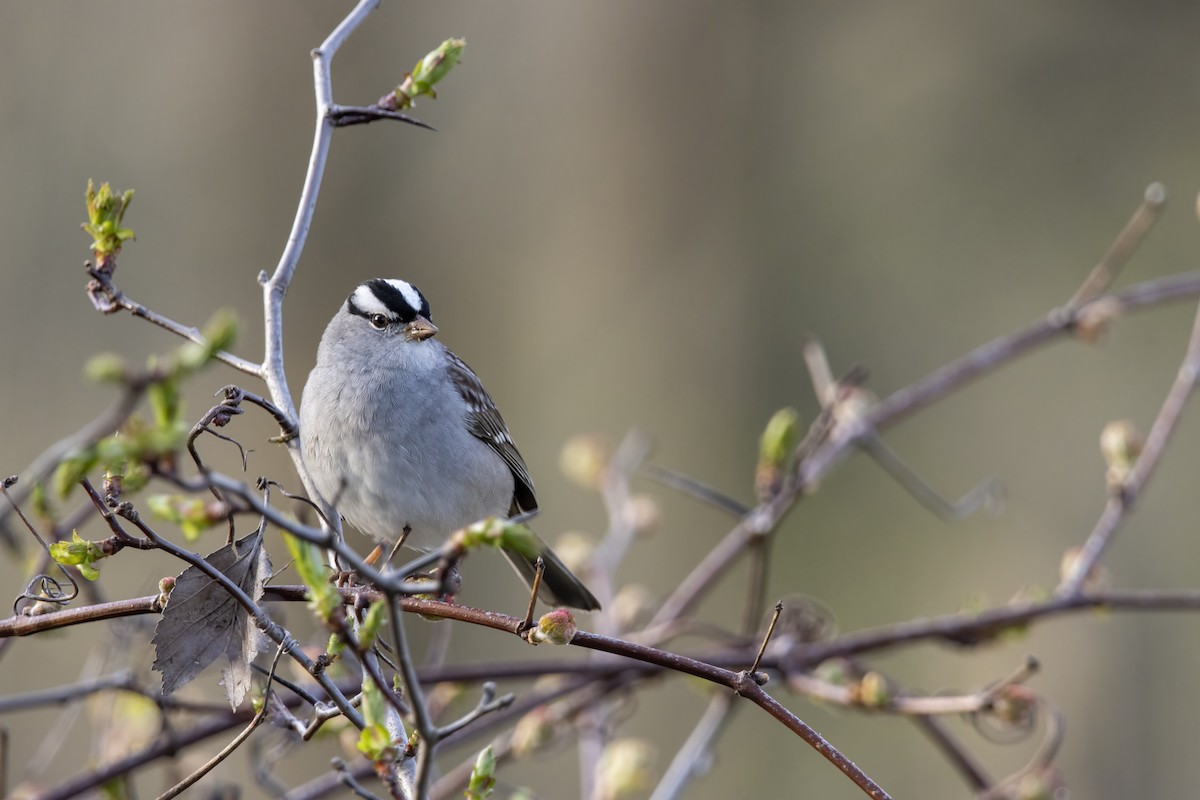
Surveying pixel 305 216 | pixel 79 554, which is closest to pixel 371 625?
pixel 79 554

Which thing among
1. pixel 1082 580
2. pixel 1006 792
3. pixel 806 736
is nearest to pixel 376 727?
pixel 806 736

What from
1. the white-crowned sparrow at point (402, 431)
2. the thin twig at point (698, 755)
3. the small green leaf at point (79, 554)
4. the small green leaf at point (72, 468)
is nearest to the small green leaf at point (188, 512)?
the small green leaf at point (72, 468)

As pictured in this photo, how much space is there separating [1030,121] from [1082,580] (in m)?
3.52

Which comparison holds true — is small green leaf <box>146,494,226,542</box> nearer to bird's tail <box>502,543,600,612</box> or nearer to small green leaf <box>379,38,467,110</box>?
small green leaf <box>379,38,467,110</box>

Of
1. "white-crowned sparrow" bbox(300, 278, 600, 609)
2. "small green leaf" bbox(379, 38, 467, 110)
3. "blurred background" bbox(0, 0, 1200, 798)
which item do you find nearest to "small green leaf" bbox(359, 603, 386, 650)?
"small green leaf" bbox(379, 38, 467, 110)

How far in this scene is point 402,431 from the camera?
9.91 feet

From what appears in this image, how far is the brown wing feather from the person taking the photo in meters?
3.36

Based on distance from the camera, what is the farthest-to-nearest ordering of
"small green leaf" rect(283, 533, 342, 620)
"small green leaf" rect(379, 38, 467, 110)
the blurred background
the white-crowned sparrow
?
the blurred background < the white-crowned sparrow < "small green leaf" rect(379, 38, 467, 110) < "small green leaf" rect(283, 533, 342, 620)

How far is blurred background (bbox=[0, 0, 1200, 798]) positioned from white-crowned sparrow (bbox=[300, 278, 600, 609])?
212 centimetres

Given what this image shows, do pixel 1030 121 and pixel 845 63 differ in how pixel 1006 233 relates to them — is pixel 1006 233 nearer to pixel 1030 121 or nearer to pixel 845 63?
pixel 1030 121

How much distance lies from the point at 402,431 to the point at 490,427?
18.2 inches

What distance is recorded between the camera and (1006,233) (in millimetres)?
5543

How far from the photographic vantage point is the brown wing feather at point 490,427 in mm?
3356

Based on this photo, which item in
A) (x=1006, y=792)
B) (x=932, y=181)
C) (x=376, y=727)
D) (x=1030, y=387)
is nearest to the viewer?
(x=376, y=727)
